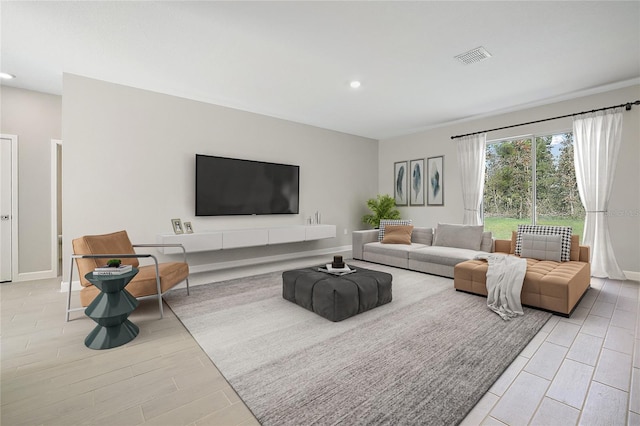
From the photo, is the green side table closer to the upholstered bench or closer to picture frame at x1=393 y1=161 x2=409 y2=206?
the upholstered bench

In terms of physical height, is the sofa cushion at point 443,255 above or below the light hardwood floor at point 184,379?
above

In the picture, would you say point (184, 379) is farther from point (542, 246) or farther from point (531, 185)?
point (531, 185)

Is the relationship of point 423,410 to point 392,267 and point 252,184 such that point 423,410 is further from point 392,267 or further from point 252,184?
point 252,184

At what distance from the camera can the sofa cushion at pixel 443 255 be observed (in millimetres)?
3898

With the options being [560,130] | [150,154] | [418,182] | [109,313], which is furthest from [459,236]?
[150,154]

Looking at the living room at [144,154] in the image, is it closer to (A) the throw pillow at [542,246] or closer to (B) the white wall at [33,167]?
(B) the white wall at [33,167]

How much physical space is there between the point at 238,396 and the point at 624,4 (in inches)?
160

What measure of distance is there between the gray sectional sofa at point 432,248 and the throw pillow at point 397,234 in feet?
0.28

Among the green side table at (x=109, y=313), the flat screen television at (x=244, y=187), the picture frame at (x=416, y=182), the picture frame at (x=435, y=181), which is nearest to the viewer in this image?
the green side table at (x=109, y=313)

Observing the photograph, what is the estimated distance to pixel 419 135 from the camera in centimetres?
611

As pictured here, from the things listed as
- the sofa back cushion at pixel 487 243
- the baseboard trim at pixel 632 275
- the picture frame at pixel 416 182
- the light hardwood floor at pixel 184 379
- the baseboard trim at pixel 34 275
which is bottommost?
the light hardwood floor at pixel 184 379

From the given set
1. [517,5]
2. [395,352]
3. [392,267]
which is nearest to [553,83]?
[517,5]

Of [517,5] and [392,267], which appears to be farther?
[392,267]

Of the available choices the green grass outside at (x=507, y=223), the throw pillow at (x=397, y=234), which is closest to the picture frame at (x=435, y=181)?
the green grass outside at (x=507, y=223)
